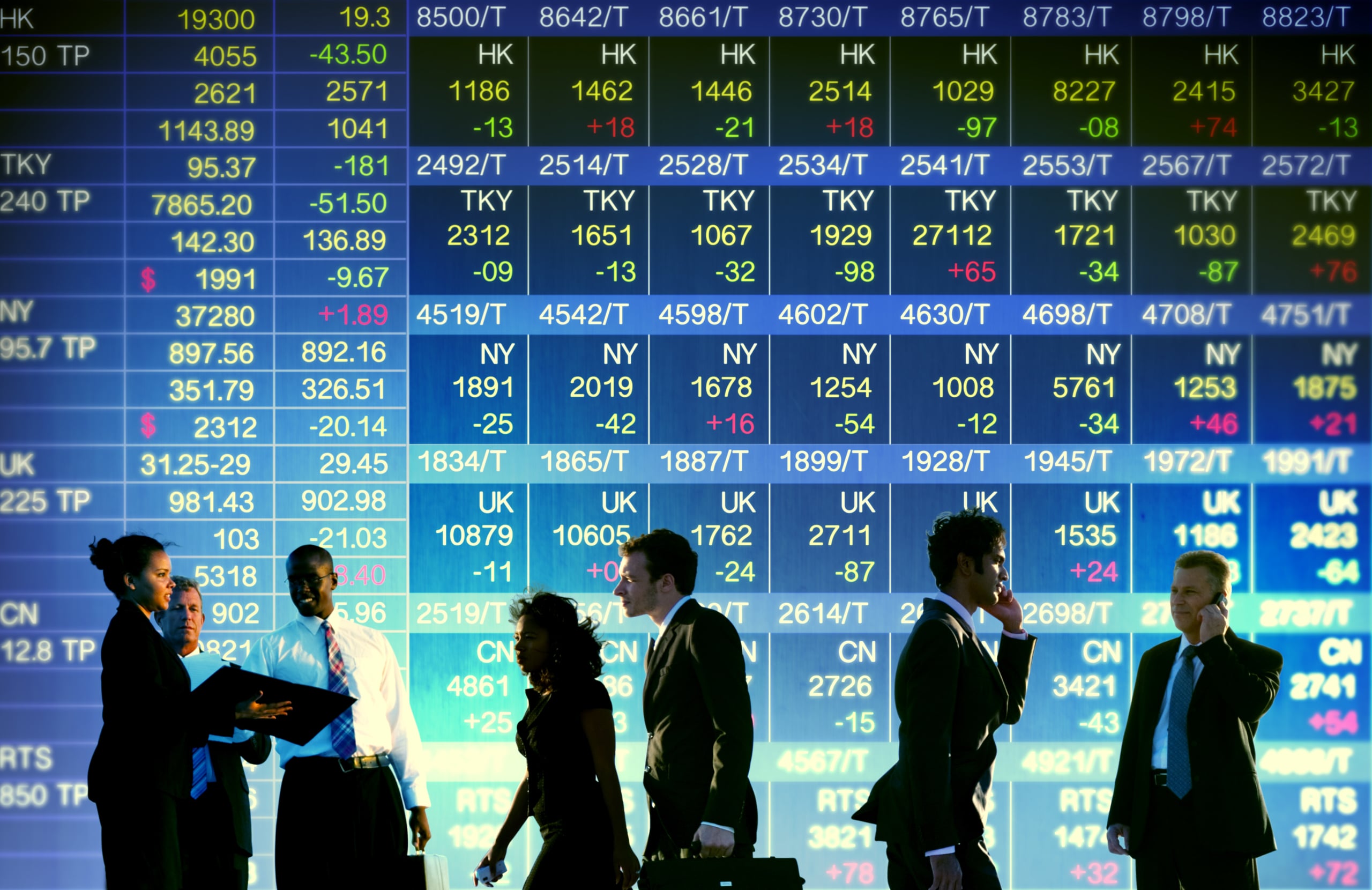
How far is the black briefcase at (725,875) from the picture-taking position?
3070 millimetres

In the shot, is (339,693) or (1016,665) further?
(339,693)

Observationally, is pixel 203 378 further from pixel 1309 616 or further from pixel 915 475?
pixel 1309 616

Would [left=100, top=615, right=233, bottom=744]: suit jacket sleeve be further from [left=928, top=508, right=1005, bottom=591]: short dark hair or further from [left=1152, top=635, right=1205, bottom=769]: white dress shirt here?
[left=1152, top=635, right=1205, bottom=769]: white dress shirt

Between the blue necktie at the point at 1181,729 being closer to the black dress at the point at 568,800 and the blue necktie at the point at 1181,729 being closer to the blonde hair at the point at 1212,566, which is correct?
the blonde hair at the point at 1212,566

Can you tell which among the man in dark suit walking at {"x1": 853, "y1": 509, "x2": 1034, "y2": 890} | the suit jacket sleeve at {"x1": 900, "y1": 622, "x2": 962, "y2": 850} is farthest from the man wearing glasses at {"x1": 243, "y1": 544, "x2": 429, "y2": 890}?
the suit jacket sleeve at {"x1": 900, "y1": 622, "x2": 962, "y2": 850}

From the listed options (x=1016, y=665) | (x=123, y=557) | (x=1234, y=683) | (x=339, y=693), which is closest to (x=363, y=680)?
(x=339, y=693)

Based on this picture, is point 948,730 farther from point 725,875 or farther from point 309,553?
point 309,553

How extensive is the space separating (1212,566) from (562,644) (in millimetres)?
1884

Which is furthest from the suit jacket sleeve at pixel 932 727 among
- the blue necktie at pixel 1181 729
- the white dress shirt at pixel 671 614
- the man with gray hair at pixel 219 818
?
the man with gray hair at pixel 219 818

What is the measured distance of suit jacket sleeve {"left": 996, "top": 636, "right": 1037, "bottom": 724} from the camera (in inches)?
152

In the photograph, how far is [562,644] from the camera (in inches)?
144

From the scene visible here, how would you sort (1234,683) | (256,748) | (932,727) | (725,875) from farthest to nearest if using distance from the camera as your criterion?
(256,748), (1234,683), (932,727), (725,875)

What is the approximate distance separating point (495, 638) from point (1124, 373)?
8.27ft

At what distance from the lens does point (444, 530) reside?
4895 millimetres
